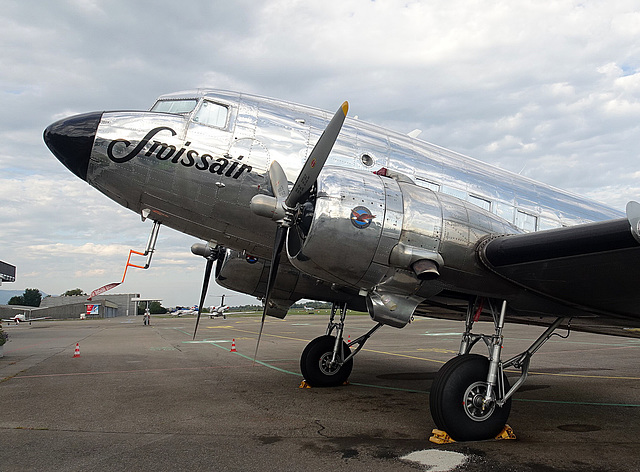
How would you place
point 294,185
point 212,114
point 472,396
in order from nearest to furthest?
point 472,396
point 294,185
point 212,114

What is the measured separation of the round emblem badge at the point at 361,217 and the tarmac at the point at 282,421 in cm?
239

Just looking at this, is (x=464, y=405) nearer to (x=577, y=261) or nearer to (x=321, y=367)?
(x=577, y=261)

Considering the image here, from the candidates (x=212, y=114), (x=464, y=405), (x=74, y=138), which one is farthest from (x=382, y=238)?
(x=74, y=138)

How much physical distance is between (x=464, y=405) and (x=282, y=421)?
2.45 meters

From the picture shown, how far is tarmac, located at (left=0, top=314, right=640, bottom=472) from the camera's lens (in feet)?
15.6

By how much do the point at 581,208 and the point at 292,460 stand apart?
270 inches

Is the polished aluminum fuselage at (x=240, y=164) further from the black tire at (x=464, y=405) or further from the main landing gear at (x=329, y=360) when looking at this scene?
the black tire at (x=464, y=405)

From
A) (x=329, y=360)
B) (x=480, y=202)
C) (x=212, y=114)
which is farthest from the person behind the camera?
(x=329, y=360)

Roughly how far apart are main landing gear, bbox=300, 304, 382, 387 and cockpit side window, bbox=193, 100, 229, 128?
4549mm

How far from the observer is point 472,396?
5594 mm

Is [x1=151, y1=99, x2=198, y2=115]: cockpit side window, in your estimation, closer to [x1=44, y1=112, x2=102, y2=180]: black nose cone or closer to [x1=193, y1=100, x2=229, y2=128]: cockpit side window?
[x1=193, y1=100, x2=229, y2=128]: cockpit side window

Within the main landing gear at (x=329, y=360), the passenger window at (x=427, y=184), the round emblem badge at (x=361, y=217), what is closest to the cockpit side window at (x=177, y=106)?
the round emblem badge at (x=361, y=217)

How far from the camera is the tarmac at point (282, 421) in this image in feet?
15.6

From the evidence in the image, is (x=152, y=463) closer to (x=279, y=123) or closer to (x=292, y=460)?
(x=292, y=460)
